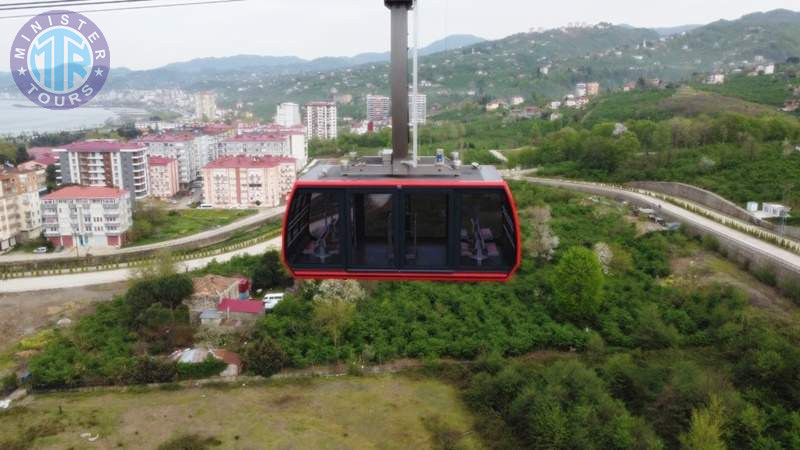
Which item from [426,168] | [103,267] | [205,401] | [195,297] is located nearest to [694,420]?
[426,168]

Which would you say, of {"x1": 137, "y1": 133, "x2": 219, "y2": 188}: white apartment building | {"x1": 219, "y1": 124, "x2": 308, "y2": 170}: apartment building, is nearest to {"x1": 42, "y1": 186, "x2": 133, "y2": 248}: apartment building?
{"x1": 137, "y1": 133, "x2": 219, "y2": 188}: white apartment building

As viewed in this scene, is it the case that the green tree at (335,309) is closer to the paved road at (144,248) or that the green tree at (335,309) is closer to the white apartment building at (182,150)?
the paved road at (144,248)

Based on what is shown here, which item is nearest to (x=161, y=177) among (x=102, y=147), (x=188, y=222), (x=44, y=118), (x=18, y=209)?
(x=102, y=147)

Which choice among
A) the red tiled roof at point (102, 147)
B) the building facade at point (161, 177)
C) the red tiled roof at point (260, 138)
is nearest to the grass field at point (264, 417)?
the red tiled roof at point (102, 147)

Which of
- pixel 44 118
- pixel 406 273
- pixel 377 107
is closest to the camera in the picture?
pixel 406 273

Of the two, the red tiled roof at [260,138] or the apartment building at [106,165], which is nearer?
the apartment building at [106,165]

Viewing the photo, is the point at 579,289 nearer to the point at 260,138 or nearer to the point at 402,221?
the point at 402,221

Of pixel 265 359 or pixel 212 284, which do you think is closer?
pixel 265 359

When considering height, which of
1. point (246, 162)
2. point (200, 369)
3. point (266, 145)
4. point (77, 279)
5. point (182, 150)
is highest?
point (266, 145)
